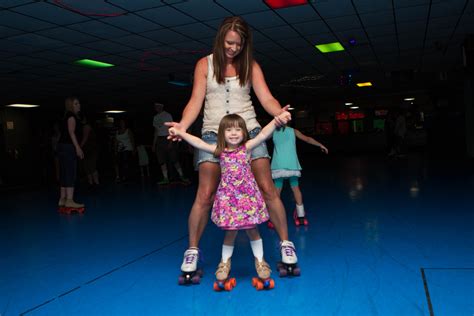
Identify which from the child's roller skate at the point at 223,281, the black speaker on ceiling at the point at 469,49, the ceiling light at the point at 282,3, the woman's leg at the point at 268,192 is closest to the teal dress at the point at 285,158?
the woman's leg at the point at 268,192

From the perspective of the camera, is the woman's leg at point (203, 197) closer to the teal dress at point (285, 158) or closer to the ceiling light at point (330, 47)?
the teal dress at point (285, 158)

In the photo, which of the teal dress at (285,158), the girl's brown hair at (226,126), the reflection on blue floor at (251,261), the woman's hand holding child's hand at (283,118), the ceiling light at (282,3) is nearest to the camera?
the reflection on blue floor at (251,261)

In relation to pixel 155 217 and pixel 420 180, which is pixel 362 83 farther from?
pixel 155 217

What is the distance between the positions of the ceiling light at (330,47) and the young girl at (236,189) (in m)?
5.47

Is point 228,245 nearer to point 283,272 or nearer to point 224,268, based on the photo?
point 224,268

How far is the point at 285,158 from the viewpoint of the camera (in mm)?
3174

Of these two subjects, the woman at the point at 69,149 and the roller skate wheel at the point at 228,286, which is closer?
the roller skate wheel at the point at 228,286

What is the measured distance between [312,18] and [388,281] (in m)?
4.26

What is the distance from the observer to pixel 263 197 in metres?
2.14

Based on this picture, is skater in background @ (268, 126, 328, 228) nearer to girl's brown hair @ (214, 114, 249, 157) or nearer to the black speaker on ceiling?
girl's brown hair @ (214, 114, 249, 157)

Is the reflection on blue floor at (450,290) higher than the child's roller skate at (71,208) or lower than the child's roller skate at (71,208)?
lower

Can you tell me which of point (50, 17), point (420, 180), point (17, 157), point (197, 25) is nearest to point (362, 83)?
point (420, 180)

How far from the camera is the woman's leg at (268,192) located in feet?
6.89

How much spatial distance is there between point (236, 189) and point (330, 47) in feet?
19.2
